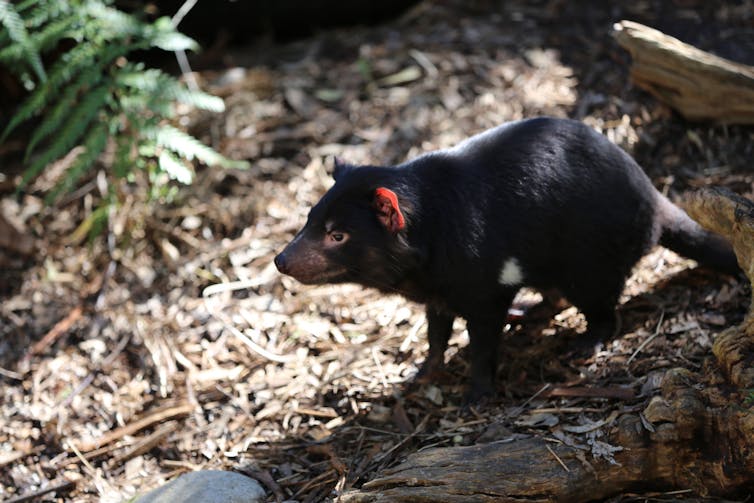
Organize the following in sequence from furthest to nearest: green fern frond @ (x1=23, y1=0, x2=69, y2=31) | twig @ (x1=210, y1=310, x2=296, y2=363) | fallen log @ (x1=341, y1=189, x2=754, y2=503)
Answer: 1. green fern frond @ (x1=23, y1=0, x2=69, y2=31)
2. twig @ (x1=210, y1=310, x2=296, y2=363)
3. fallen log @ (x1=341, y1=189, x2=754, y2=503)

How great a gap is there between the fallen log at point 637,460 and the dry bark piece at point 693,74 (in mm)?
1703

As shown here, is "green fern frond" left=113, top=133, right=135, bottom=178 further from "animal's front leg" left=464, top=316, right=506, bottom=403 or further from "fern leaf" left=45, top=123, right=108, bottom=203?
"animal's front leg" left=464, top=316, right=506, bottom=403

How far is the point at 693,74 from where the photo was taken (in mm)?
4555

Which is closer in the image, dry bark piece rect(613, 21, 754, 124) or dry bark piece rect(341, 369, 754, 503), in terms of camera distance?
dry bark piece rect(341, 369, 754, 503)

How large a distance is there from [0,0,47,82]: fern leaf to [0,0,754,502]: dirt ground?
115 centimetres

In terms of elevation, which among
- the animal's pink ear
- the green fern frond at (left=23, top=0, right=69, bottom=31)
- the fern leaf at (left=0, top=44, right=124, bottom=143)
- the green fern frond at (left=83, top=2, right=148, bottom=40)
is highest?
the green fern frond at (left=23, top=0, right=69, bottom=31)

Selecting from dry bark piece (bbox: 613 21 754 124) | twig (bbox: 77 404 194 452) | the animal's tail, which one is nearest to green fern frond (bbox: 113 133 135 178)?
twig (bbox: 77 404 194 452)

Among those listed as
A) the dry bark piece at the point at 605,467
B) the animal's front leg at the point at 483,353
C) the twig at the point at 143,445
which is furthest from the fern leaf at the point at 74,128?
the dry bark piece at the point at 605,467

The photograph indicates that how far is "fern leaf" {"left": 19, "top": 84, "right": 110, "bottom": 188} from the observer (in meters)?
4.96

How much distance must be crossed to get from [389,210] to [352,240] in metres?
0.25

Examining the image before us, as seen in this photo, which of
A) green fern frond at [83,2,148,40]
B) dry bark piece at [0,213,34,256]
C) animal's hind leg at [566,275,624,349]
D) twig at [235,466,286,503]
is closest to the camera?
twig at [235,466,286,503]

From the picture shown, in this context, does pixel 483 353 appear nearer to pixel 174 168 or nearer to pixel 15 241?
pixel 174 168

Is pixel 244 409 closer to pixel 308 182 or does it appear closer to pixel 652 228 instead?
pixel 308 182

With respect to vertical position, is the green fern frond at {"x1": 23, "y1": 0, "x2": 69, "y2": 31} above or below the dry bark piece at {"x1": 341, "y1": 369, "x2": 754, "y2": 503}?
above
